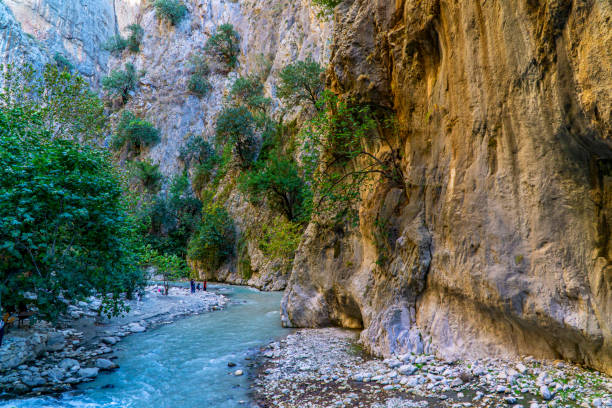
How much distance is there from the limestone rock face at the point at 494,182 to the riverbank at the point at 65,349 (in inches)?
346

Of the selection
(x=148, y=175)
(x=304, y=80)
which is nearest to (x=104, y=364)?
(x=304, y=80)

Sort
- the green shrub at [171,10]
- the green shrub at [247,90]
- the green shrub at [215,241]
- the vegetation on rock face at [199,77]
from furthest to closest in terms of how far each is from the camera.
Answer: the green shrub at [171,10] → the vegetation on rock face at [199,77] → the green shrub at [247,90] → the green shrub at [215,241]

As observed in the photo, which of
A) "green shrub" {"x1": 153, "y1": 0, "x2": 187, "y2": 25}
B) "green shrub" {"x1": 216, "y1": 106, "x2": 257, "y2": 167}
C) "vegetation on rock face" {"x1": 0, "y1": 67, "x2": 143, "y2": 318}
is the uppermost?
"green shrub" {"x1": 153, "y1": 0, "x2": 187, "y2": 25}

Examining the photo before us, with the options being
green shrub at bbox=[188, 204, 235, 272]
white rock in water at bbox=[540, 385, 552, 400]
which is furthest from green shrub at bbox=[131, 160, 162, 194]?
white rock in water at bbox=[540, 385, 552, 400]

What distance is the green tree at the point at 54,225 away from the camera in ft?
31.2

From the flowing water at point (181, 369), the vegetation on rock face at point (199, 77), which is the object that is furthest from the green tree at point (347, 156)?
the vegetation on rock face at point (199, 77)

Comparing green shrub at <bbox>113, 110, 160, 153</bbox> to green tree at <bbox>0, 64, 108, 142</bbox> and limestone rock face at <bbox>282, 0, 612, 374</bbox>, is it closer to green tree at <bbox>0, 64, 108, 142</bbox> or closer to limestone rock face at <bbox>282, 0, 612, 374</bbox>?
green tree at <bbox>0, 64, 108, 142</bbox>

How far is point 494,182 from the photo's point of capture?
7.78 m

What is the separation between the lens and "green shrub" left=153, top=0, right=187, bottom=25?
215 feet

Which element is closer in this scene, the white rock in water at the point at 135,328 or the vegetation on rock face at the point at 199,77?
the white rock in water at the point at 135,328

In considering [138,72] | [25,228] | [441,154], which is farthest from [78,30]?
[441,154]

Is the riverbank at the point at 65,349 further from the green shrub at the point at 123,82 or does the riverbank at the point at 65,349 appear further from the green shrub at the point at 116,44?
the green shrub at the point at 116,44

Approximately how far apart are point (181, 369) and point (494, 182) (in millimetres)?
10140

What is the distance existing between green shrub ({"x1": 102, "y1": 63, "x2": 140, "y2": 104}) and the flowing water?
60338 millimetres
